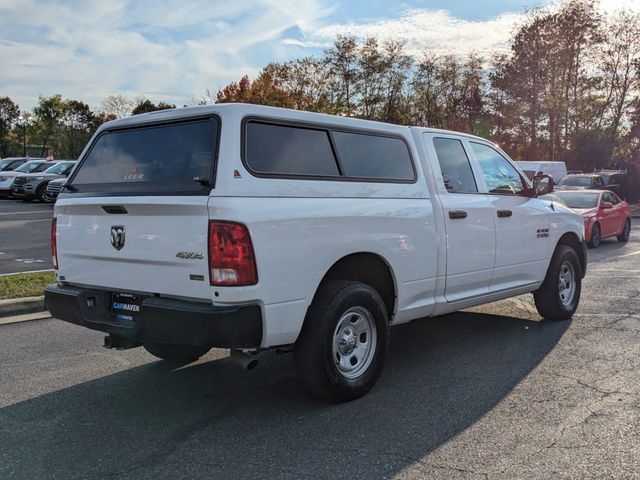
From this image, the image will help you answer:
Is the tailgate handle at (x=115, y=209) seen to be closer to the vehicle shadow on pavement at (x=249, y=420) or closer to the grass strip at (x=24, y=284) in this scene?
the vehicle shadow on pavement at (x=249, y=420)

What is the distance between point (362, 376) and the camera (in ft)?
14.3

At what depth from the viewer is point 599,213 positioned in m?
14.3

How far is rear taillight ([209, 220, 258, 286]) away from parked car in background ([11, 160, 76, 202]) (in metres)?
22.1

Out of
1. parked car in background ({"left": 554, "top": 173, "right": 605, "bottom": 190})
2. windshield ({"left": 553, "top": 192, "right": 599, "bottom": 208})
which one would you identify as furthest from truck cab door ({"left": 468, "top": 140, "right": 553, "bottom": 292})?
parked car in background ({"left": 554, "top": 173, "right": 605, "bottom": 190})

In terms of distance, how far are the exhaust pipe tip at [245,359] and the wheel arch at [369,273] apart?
586 millimetres

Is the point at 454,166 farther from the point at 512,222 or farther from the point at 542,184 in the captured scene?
the point at 542,184

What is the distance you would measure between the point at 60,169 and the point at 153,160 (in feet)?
76.7

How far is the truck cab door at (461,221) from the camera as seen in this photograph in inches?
203

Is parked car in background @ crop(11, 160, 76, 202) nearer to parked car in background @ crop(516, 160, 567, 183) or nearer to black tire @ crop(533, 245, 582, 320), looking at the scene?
parked car in background @ crop(516, 160, 567, 183)

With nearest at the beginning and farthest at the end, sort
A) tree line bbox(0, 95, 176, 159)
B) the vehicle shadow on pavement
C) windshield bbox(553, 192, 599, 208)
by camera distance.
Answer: the vehicle shadow on pavement < windshield bbox(553, 192, 599, 208) < tree line bbox(0, 95, 176, 159)

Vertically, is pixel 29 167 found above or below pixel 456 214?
above

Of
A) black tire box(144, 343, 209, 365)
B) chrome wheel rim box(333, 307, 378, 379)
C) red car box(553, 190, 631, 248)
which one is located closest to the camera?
chrome wheel rim box(333, 307, 378, 379)

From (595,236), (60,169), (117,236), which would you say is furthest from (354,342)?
(60,169)

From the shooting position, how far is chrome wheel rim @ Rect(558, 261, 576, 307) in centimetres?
681
